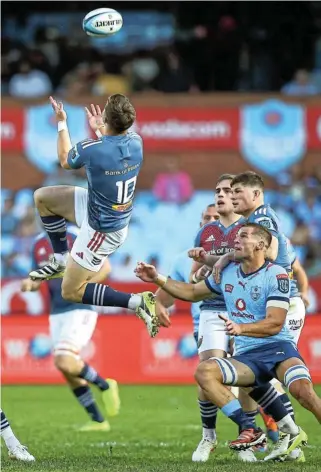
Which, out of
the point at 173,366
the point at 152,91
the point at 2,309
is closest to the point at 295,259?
the point at 173,366

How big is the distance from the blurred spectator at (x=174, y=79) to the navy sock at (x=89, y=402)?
9054 millimetres

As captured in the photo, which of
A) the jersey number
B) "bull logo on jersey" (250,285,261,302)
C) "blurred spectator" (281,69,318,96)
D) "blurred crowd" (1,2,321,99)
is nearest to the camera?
"bull logo on jersey" (250,285,261,302)

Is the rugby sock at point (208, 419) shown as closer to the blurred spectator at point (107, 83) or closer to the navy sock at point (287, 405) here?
the navy sock at point (287, 405)

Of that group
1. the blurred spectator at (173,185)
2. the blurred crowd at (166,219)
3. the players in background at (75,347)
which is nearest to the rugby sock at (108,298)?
the players in background at (75,347)

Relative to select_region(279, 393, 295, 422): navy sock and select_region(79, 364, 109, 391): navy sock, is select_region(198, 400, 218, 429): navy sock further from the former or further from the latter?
select_region(79, 364, 109, 391): navy sock

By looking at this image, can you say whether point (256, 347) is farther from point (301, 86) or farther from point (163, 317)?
point (301, 86)

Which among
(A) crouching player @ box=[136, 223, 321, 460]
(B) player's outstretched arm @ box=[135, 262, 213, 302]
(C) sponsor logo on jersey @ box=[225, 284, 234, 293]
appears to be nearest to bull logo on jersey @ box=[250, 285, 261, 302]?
(A) crouching player @ box=[136, 223, 321, 460]

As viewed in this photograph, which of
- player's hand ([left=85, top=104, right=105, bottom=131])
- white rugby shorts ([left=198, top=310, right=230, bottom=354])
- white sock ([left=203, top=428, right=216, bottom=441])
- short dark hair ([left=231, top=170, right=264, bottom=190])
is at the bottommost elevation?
white sock ([left=203, top=428, right=216, bottom=441])

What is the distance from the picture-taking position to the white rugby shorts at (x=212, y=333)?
10383mm

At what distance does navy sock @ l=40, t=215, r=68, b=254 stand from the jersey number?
867 millimetres

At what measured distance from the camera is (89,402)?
41.5 feet

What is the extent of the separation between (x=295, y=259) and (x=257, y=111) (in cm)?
901

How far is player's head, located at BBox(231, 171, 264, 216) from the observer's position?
32.2 ft

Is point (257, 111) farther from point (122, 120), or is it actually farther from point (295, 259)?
point (122, 120)
